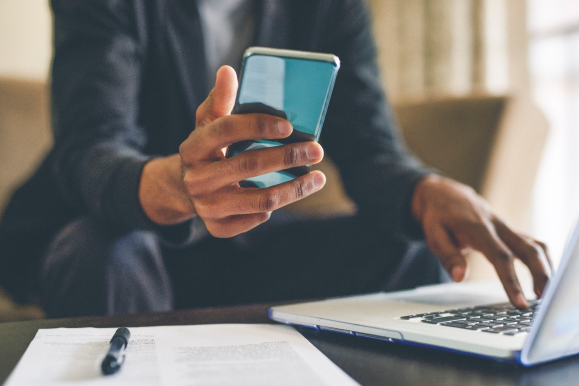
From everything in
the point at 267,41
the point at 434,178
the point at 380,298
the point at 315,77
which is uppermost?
the point at 267,41

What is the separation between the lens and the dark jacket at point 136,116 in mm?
650

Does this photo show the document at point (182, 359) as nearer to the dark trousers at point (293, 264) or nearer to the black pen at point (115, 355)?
the black pen at point (115, 355)

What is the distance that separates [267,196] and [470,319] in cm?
21

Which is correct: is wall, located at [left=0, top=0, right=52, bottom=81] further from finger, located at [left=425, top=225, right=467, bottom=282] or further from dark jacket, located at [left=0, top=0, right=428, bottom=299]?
finger, located at [left=425, top=225, right=467, bottom=282]

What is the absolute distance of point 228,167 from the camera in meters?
0.41

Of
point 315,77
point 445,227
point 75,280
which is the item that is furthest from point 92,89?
point 445,227

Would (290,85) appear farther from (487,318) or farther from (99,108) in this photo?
(99,108)

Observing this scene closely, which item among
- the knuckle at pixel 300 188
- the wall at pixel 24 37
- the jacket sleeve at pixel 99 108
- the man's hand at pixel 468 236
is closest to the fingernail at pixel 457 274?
the man's hand at pixel 468 236

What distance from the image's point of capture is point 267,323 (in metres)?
0.47

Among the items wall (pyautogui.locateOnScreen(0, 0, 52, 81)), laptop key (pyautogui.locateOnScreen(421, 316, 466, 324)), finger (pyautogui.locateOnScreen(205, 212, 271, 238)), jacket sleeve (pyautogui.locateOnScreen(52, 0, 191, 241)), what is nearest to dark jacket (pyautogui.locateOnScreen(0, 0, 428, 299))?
jacket sleeve (pyautogui.locateOnScreen(52, 0, 191, 241))

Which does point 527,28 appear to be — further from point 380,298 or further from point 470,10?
point 380,298

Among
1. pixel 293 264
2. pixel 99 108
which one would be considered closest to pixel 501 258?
pixel 293 264

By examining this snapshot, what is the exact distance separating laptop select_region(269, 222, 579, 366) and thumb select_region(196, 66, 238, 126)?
202 mm

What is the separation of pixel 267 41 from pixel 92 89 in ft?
1.28
